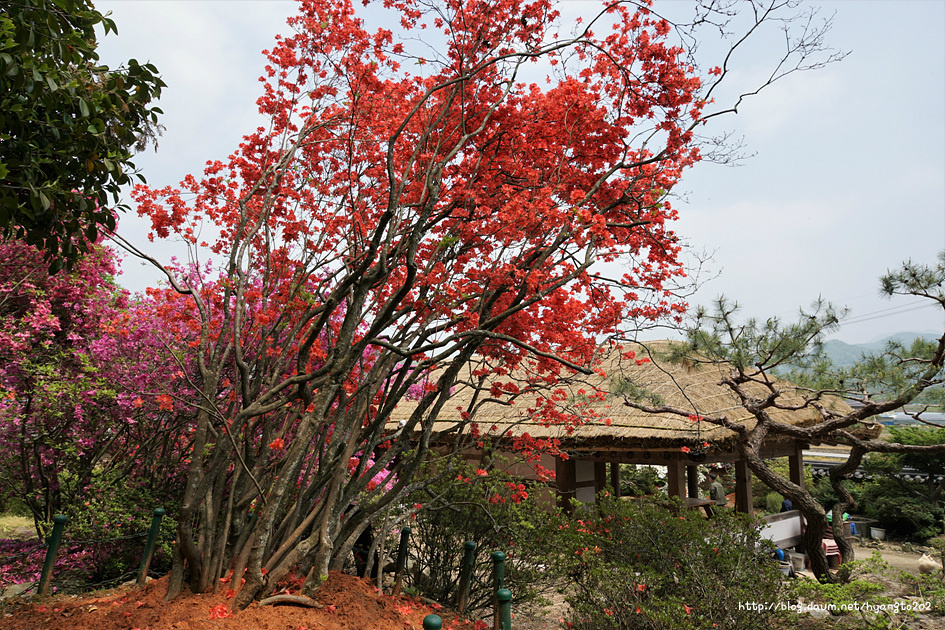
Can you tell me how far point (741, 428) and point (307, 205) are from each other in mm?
7053

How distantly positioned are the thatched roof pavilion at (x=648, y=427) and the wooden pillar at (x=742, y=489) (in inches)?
0.7

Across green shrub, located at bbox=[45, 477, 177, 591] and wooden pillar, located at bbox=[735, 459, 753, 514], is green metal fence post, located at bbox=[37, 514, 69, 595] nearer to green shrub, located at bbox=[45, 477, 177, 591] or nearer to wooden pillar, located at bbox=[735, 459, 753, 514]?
green shrub, located at bbox=[45, 477, 177, 591]

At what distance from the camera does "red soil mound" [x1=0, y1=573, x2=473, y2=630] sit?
327cm

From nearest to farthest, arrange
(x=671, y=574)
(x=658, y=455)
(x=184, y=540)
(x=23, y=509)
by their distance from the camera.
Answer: (x=184, y=540)
(x=671, y=574)
(x=658, y=455)
(x=23, y=509)

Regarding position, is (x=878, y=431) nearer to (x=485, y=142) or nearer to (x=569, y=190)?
(x=569, y=190)

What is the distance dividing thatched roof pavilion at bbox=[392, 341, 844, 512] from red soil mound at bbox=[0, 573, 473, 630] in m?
3.71

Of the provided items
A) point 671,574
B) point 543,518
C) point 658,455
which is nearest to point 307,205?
point 543,518

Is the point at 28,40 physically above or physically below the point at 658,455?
above

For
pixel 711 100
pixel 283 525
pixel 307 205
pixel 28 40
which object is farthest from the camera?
pixel 307 205

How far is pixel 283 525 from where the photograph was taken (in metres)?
4.13

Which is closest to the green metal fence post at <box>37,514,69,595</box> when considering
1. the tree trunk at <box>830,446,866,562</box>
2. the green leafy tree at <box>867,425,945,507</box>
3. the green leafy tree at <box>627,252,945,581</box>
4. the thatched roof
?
the thatched roof

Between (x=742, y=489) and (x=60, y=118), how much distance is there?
1085 centimetres

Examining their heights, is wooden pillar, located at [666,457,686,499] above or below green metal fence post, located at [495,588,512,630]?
above

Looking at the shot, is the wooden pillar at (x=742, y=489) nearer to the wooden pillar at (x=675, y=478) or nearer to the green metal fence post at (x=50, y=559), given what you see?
the wooden pillar at (x=675, y=478)
